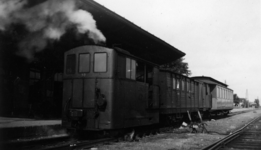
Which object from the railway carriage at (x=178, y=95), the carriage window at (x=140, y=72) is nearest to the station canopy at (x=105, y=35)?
the carriage window at (x=140, y=72)

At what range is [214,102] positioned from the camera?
69.3 feet

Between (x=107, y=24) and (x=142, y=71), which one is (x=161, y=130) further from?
(x=107, y=24)

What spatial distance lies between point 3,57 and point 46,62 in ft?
7.77

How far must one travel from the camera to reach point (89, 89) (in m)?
7.79

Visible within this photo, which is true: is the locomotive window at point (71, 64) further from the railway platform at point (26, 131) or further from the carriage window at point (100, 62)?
the railway platform at point (26, 131)

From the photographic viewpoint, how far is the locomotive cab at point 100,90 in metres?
7.52

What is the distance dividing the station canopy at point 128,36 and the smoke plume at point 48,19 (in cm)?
74

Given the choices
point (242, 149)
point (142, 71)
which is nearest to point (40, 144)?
point (142, 71)

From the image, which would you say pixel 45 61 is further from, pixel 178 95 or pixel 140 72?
pixel 178 95

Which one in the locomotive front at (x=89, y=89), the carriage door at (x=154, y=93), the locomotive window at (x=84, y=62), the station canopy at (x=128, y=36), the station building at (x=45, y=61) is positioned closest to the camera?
the locomotive front at (x=89, y=89)

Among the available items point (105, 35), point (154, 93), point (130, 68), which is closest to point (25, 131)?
point (130, 68)

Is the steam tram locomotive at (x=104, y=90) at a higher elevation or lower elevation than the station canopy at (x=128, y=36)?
lower

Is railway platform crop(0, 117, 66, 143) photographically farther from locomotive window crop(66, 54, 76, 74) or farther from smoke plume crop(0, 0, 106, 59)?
smoke plume crop(0, 0, 106, 59)

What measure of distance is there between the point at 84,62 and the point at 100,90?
1.22 meters
